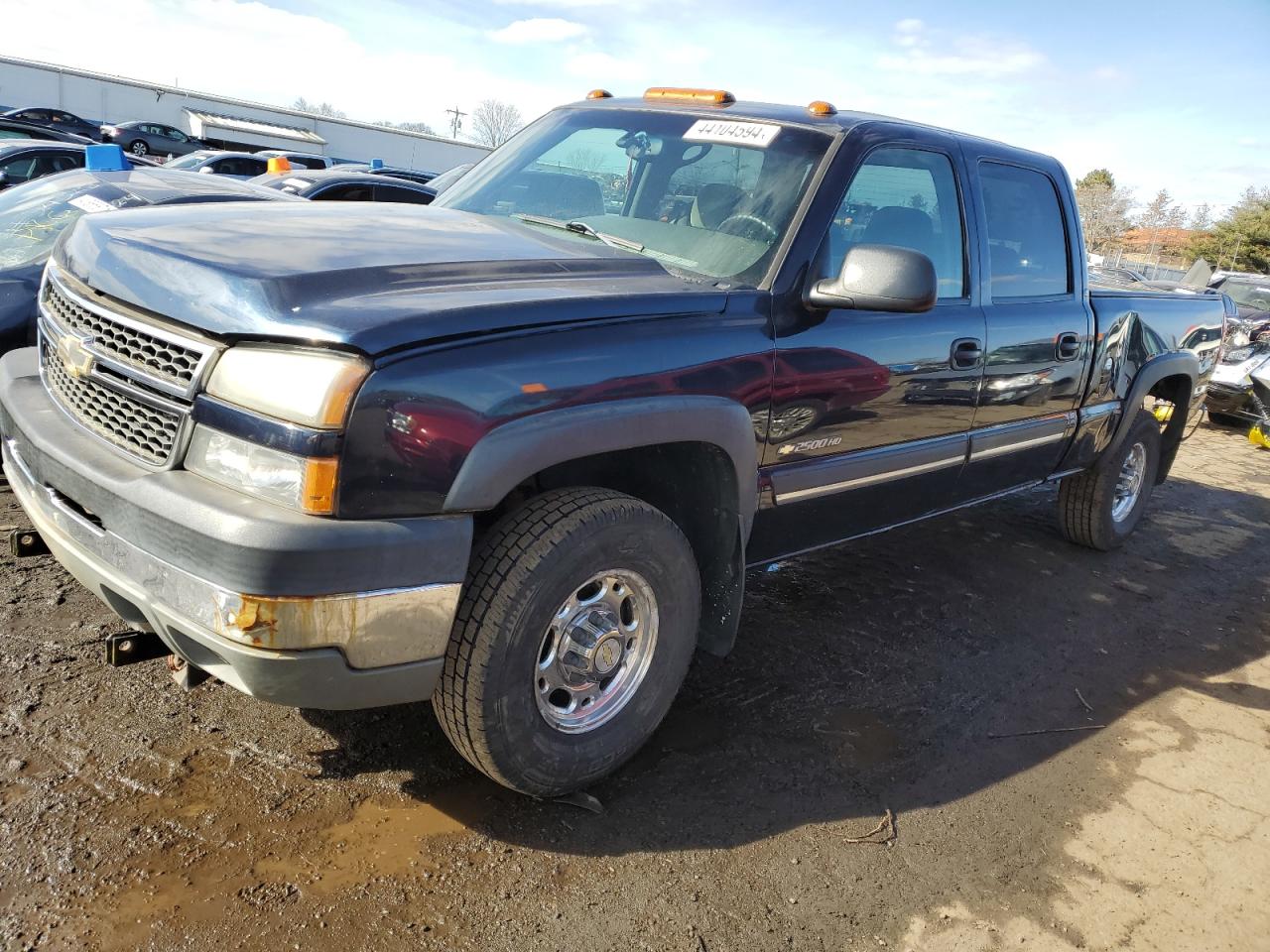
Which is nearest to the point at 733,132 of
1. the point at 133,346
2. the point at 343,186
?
the point at 133,346

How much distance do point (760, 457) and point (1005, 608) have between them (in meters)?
2.32

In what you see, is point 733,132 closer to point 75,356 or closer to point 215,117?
point 75,356

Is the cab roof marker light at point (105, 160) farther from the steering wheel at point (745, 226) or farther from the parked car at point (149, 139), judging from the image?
the parked car at point (149, 139)

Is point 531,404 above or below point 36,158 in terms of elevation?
above

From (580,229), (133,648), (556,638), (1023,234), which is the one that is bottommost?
(133,648)

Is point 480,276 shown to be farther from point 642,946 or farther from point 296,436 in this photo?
point 642,946

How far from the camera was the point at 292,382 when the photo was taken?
1.98 m

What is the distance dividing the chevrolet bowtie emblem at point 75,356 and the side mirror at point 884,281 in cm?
202

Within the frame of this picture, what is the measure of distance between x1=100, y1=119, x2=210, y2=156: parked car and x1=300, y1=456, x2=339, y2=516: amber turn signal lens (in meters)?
30.1

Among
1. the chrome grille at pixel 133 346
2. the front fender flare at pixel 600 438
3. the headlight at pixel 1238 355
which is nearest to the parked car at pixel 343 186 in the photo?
the chrome grille at pixel 133 346

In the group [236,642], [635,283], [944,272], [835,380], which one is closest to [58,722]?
[236,642]

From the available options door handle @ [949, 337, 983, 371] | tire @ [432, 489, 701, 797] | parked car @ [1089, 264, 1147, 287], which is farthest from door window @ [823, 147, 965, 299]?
parked car @ [1089, 264, 1147, 287]

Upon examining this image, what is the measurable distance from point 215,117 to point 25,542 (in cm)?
4644

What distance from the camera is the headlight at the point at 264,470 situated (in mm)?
1968
